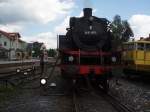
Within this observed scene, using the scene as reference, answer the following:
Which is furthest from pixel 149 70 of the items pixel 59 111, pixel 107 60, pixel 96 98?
pixel 59 111

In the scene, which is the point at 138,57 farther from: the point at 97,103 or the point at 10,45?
the point at 10,45

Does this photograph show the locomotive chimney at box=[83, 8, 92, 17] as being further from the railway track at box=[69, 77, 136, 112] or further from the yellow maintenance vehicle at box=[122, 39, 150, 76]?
the yellow maintenance vehicle at box=[122, 39, 150, 76]

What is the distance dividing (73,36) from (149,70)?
7379mm

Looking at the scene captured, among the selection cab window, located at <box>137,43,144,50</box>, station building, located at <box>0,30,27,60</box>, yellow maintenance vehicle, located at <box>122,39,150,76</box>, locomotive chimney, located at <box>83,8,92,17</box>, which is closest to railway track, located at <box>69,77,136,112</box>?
locomotive chimney, located at <box>83,8,92,17</box>

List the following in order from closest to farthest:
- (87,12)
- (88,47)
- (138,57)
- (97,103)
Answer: (97,103) < (88,47) < (87,12) < (138,57)

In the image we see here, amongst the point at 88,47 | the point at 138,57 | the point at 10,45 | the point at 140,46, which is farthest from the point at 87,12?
the point at 10,45

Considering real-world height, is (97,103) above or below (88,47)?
below

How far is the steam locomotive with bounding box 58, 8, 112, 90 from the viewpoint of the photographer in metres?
16.3

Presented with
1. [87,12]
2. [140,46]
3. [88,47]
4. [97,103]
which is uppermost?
[87,12]

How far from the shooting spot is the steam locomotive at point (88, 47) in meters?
16.3

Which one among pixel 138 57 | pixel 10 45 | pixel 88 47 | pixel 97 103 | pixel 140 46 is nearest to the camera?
pixel 97 103

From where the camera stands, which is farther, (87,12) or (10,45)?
(10,45)

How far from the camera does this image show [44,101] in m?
14.4

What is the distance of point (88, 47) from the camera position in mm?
16984
